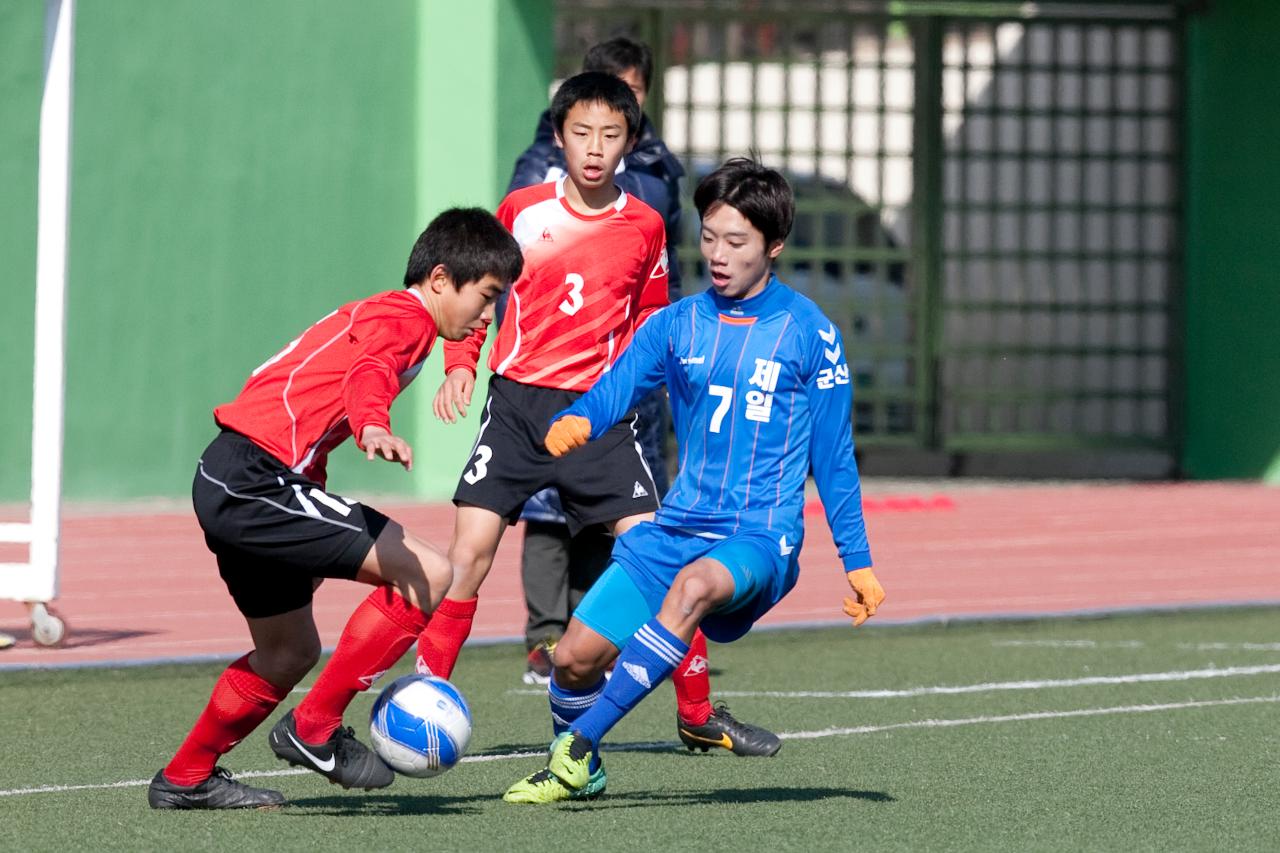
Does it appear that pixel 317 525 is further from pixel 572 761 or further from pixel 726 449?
pixel 726 449

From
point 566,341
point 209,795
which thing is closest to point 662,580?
point 209,795

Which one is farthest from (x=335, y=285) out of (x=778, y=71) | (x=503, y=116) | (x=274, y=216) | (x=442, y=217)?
(x=442, y=217)

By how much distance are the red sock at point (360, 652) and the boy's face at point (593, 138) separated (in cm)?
179

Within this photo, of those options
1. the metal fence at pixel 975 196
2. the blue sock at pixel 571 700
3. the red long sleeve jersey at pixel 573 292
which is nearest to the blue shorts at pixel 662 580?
the blue sock at pixel 571 700

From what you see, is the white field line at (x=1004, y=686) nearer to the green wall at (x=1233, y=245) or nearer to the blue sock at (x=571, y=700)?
the blue sock at (x=571, y=700)

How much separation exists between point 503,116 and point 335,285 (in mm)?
1525

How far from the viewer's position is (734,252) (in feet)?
21.3

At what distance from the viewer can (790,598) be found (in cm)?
Result: 1165

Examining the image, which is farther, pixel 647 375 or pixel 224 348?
pixel 224 348

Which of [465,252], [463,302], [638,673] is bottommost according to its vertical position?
[638,673]

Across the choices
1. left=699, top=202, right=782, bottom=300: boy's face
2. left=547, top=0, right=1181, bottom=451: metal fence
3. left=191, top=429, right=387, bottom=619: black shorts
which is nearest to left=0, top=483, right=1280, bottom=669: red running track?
left=547, top=0, right=1181, bottom=451: metal fence

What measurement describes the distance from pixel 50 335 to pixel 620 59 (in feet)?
8.32

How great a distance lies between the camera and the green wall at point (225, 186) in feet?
49.1

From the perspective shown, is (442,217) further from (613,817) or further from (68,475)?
(68,475)
